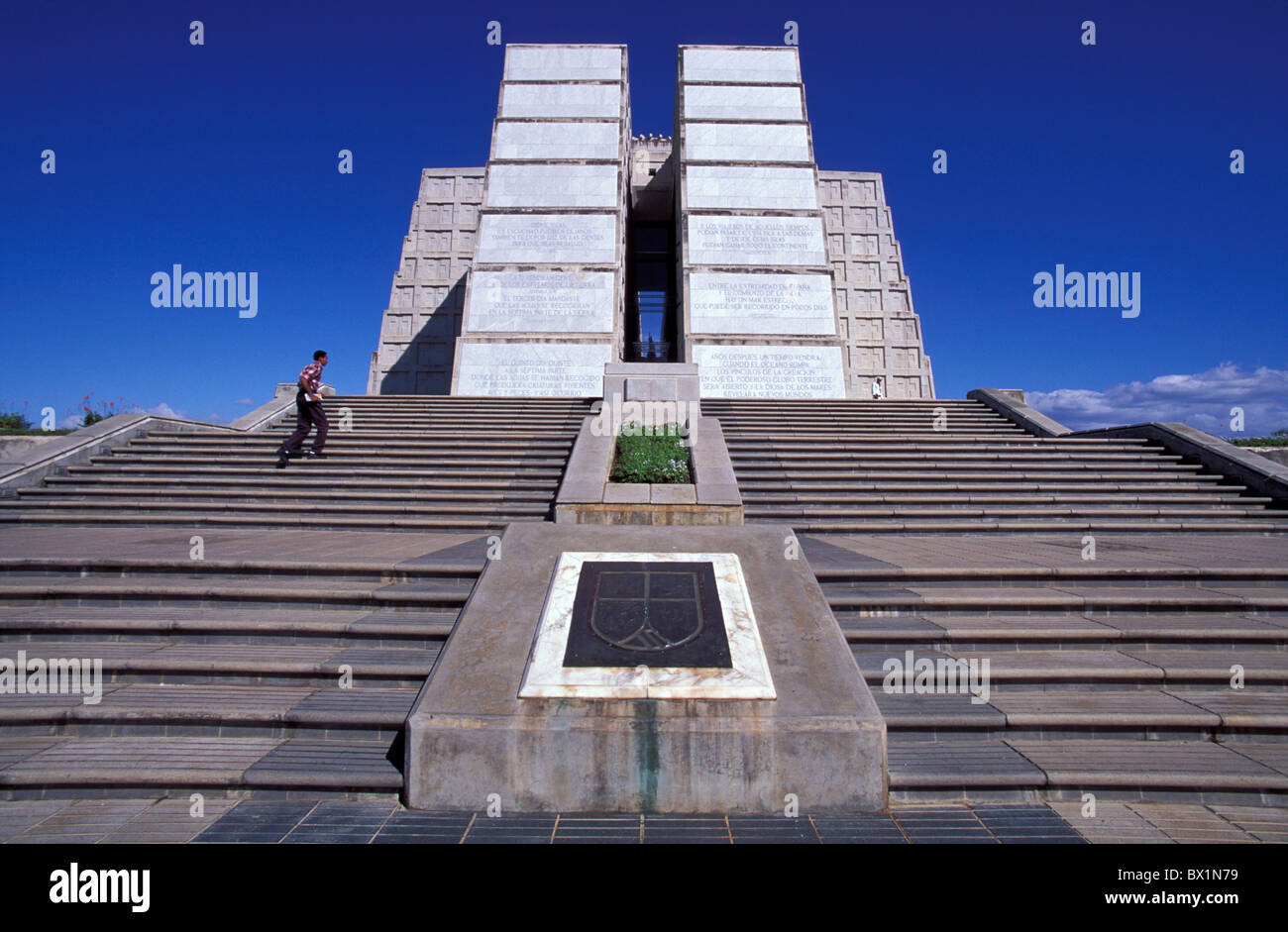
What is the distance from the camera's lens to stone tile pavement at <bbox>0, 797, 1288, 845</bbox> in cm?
356

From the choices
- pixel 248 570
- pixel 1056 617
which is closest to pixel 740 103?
pixel 1056 617

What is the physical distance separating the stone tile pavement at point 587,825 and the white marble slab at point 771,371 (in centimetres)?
1783

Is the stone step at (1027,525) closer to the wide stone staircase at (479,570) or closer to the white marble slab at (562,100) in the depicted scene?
the wide stone staircase at (479,570)

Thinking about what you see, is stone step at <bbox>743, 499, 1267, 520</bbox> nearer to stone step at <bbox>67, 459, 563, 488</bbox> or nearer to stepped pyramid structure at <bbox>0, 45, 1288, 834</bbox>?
stepped pyramid structure at <bbox>0, 45, 1288, 834</bbox>

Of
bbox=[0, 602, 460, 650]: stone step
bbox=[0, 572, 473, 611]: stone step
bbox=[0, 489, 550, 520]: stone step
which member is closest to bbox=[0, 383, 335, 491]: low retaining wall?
bbox=[0, 489, 550, 520]: stone step

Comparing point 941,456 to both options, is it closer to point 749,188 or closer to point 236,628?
point 236,628

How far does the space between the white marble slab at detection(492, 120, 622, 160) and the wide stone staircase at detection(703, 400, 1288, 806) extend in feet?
64.0

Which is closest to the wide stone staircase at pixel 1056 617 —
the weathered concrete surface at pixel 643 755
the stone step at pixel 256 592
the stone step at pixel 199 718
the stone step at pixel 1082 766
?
the stone step at pixel 1082 766

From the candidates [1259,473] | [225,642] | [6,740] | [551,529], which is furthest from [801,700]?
[1259,473]

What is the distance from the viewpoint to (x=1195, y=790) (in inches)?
160

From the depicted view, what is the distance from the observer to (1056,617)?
5.90 meters

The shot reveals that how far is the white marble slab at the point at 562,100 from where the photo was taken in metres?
27.5
